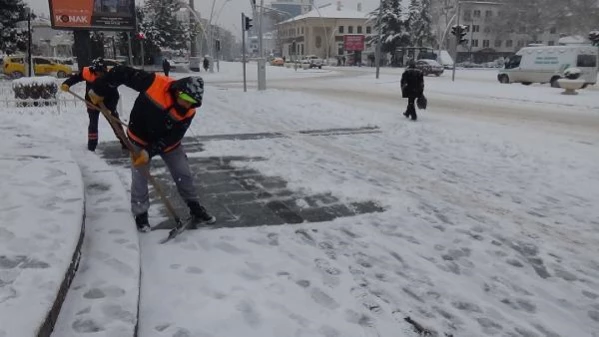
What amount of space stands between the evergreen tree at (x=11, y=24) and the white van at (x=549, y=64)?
27.3 m

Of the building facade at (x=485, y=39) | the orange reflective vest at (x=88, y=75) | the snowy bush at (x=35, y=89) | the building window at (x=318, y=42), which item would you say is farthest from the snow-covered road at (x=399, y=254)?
the building window at (x=318, y=42)

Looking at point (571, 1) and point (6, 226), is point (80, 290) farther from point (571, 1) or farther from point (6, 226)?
point (571, 1)

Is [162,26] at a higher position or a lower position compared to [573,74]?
higher

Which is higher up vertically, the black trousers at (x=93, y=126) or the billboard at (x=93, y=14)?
the billboard at (x=93, y=14)

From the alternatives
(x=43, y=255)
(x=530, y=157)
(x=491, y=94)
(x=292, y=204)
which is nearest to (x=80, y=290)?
(x=43, y=255)

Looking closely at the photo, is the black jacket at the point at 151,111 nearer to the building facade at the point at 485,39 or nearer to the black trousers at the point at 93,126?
the black trousers at the point at 93,126

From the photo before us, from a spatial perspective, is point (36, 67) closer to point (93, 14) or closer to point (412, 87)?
point (93, 14)

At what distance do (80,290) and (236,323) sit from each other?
40.8 inches

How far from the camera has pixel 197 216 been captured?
487cm

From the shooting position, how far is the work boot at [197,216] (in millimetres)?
4816

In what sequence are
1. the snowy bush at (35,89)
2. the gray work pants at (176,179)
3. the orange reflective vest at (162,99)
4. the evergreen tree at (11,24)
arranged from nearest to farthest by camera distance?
the orange reflective vest at (162,99), the gray work pants at (176,179), the snowy bush at (35,89), the evergreen tree at (11,24)

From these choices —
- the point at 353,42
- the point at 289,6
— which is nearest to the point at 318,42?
the point at 289,6

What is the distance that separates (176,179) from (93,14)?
1413 cm

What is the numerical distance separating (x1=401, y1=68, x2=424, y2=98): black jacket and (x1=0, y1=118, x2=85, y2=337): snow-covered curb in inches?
333
